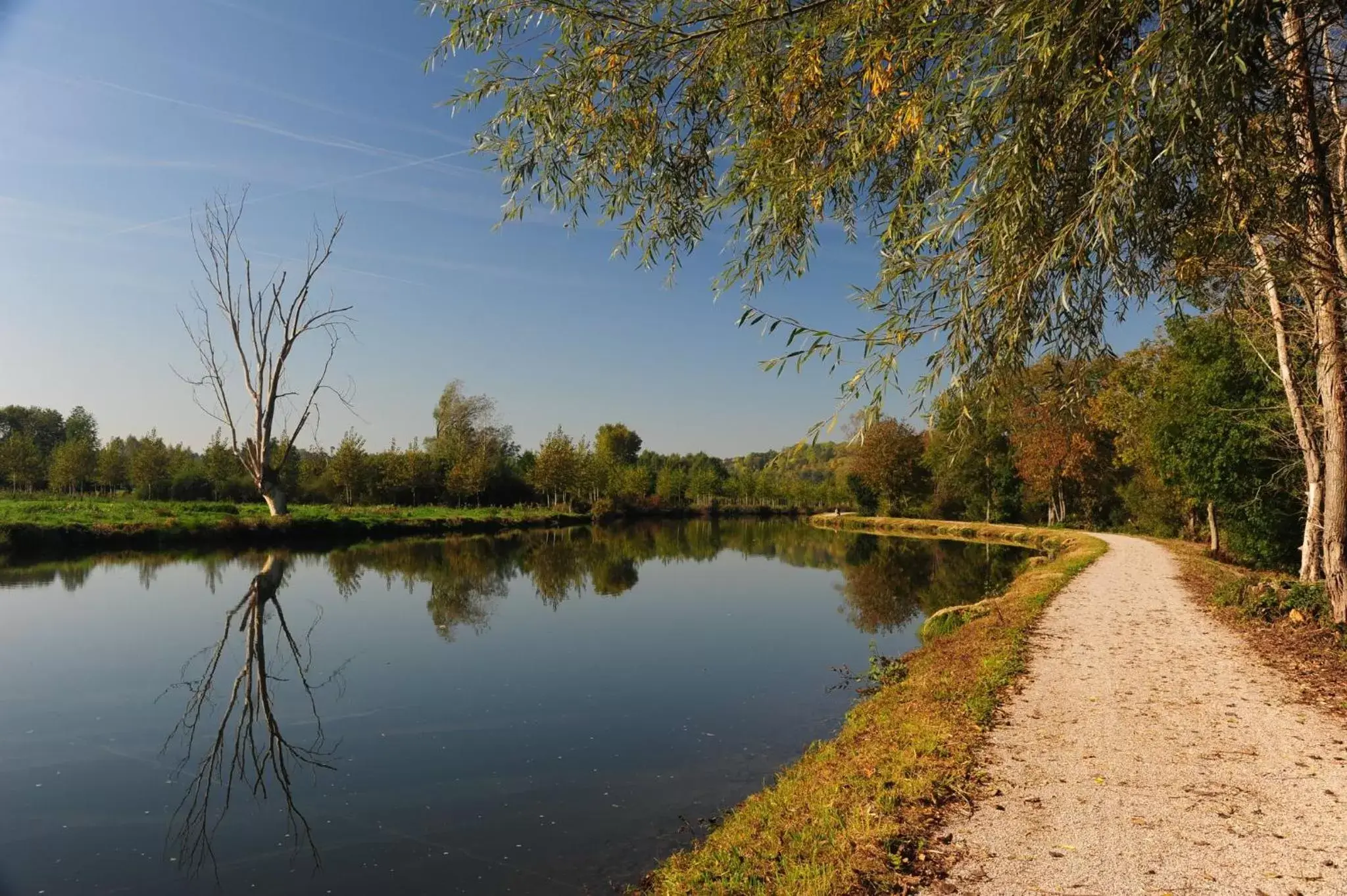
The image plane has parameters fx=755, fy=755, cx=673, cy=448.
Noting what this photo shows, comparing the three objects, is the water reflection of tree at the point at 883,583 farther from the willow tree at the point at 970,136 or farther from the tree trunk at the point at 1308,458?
the willow tree at the point at 970,136

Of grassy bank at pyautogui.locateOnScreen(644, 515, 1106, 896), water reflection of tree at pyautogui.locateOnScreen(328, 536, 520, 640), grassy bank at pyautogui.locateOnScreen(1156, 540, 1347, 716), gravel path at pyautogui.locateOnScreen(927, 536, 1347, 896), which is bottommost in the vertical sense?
water reflection of tree at pyautogui.locateOnScreen(328, 536, 520, 640)

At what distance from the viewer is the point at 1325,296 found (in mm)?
5809

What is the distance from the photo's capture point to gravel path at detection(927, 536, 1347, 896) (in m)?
3.48

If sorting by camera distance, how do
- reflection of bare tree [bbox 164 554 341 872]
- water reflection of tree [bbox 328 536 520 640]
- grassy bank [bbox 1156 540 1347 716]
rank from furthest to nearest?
water reflection of tree [bbox 328 536 520 640]
grassy bank [bbox 1156 540 1347 716]
reflection of bare tree [bbox 164 554 341 872]

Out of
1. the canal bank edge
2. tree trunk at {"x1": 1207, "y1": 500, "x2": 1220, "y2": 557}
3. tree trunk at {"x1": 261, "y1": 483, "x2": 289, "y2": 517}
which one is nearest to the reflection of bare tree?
the canal bank edge

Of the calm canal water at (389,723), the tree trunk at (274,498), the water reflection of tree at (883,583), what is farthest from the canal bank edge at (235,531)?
the water reflection of tree at (883,583)

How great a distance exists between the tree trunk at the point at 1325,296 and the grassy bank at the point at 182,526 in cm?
2662

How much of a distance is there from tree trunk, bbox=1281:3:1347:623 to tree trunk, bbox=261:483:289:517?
29469mm

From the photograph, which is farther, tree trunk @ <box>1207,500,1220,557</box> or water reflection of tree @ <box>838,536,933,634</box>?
tree trunk @ <box>1207,500,1220,557</box>

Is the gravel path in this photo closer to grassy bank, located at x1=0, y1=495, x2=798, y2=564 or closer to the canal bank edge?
the canal bank edge

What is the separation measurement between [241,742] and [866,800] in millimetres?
6056

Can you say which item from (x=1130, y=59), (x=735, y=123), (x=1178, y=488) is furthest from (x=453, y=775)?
(x=1178, y=488)

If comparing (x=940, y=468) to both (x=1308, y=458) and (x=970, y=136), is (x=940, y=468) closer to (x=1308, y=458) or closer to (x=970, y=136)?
(x=1308, y=458)

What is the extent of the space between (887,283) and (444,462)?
159 ft
